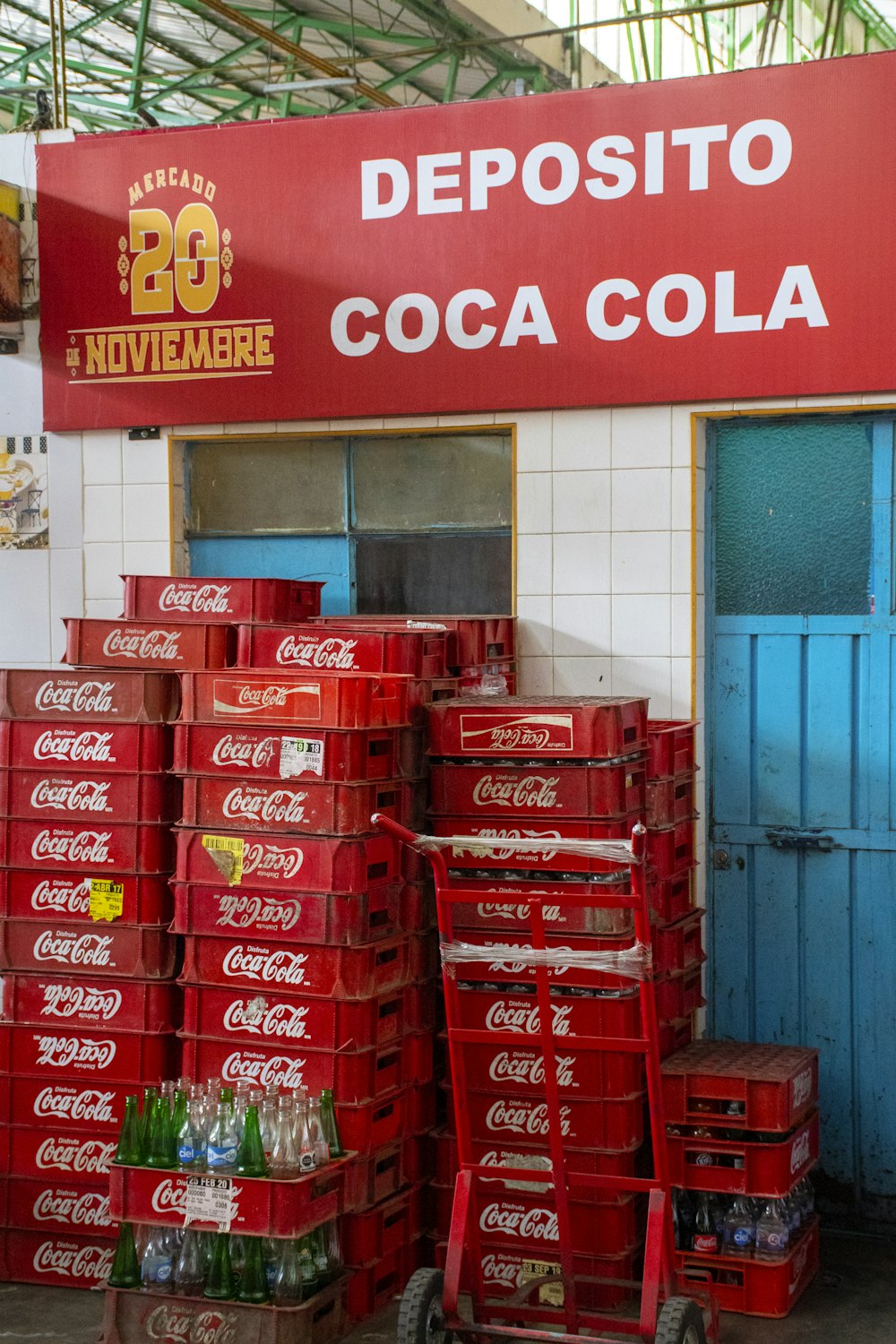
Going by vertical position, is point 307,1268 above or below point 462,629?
below

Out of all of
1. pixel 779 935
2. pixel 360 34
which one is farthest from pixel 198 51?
pixel 779 935

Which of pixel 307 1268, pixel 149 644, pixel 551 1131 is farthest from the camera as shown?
pixel 149 644

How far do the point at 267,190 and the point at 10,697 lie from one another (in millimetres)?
2527

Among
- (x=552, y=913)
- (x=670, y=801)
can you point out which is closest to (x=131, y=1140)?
(x=552, y=913)

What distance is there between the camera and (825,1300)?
4992mm

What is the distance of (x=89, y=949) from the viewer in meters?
5.06

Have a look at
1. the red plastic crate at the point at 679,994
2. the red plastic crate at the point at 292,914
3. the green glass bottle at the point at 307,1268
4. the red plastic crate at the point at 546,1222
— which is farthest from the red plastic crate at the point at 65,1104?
Result: the red plastic crate at the point at 679,994

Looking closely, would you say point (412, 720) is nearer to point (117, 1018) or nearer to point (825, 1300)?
point (117, 1018)

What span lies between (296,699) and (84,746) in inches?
32.3

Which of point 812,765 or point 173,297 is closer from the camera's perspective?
point 812,765

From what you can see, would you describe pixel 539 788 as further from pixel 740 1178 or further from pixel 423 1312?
pixel 423 1312

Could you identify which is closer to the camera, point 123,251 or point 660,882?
point 660,882

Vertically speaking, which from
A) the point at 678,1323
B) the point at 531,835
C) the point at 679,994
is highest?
the point at 531,835

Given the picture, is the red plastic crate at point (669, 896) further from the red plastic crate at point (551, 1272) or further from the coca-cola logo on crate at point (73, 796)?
the coca-cola logo on crate at point (73, 796)
